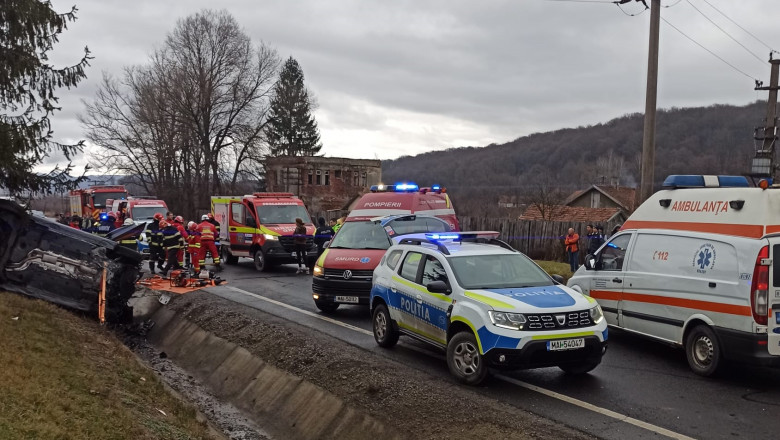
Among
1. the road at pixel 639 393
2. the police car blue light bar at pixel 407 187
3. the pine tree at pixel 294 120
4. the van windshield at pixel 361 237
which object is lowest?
the road at pixel 639 393

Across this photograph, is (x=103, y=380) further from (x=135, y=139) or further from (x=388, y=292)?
(x=135, y=139)

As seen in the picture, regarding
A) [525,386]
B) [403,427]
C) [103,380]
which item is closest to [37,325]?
[103,380]

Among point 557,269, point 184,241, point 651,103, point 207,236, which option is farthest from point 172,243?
point 651,103

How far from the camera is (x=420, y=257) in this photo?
8922 mm

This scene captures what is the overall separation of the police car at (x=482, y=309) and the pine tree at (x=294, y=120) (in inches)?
2656

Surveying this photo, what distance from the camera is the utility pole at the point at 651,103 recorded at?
49.6ft

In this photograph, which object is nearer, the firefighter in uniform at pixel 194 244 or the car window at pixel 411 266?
the car window at pixel 411 266

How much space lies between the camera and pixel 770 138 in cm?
2353

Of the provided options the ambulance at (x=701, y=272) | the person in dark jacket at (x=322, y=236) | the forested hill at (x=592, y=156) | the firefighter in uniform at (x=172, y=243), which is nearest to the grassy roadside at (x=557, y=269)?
the person in dark jacket at (x=322, y=236)

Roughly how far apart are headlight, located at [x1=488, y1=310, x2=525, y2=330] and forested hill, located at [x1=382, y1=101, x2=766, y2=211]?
158 feet

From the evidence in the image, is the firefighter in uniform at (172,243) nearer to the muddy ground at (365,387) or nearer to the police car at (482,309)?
the muddy ground at (365,387)

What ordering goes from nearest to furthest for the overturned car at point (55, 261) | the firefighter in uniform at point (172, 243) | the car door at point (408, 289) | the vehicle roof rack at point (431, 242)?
the vehicle roof rack at point (431, 242) < the car door at point (408, 289) < the overturned car at point (55, 261) < the firefighter in uniform at point (172, 243)

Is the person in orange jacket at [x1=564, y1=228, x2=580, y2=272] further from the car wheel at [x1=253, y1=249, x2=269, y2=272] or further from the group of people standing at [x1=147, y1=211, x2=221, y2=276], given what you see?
the group of people standing at [x1=147, y1=211, x2=221, y2=276]

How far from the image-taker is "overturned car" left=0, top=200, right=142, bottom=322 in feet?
37.1
